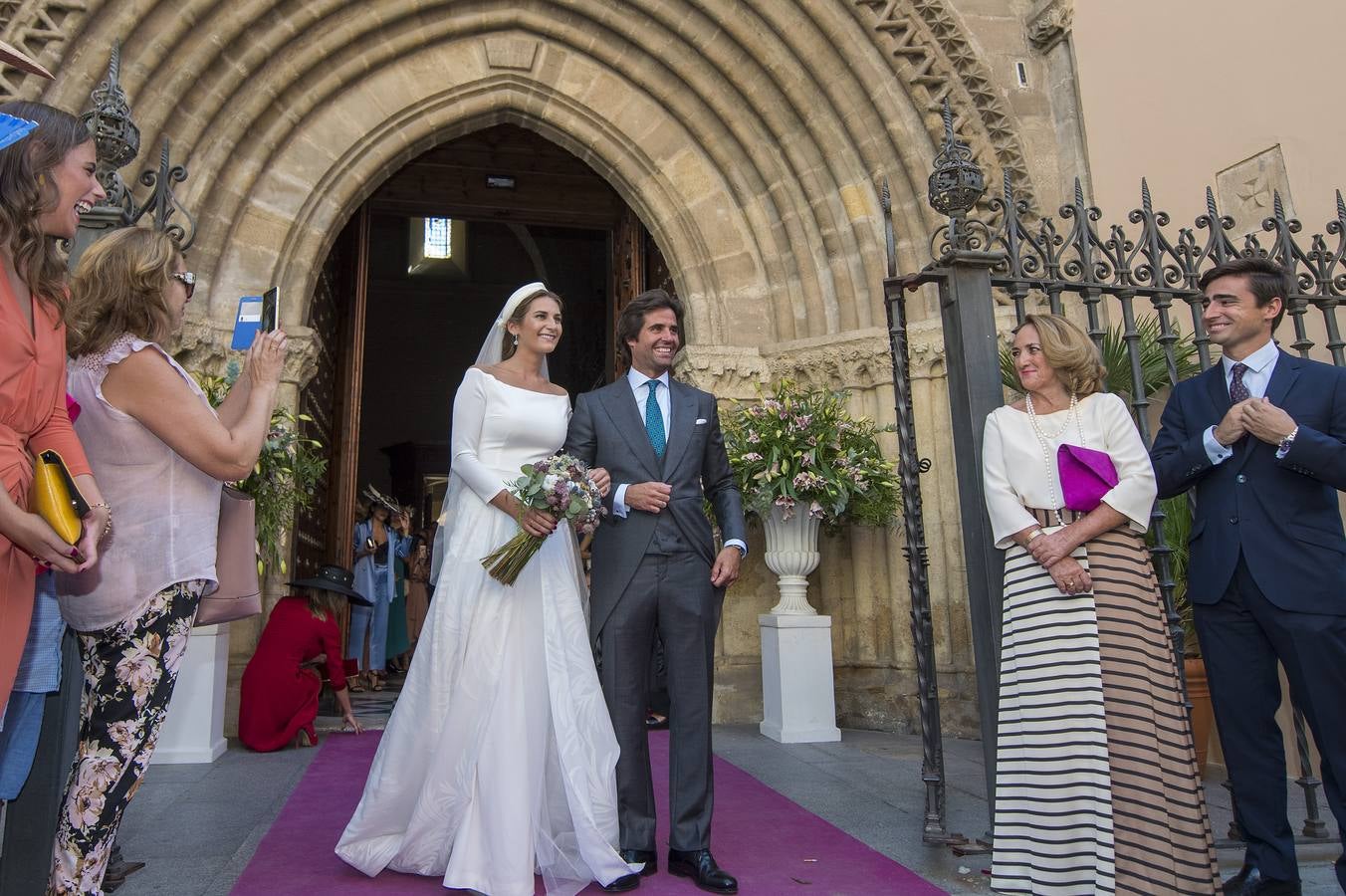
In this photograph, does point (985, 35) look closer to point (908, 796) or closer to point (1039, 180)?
point (1039, 180)

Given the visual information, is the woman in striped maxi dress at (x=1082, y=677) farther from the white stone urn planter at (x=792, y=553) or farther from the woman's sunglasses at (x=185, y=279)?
the white stone urn planter at (x=792, y=553)

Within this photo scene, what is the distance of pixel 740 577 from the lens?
22.7 feet

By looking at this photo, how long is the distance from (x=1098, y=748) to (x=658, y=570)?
1.41 meters

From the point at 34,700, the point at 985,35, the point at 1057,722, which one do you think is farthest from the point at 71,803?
the point at 985,35

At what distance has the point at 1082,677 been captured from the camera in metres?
2.75

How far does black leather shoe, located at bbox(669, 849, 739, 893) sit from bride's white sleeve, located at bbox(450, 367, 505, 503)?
51.7 inches

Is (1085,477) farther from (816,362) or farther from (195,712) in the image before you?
(195,712)

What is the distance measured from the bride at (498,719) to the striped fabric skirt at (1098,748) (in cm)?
118

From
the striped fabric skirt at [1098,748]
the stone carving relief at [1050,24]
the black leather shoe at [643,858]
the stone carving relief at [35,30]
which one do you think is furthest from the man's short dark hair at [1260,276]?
the stone carving relief at [35,30]

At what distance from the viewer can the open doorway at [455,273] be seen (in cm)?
957

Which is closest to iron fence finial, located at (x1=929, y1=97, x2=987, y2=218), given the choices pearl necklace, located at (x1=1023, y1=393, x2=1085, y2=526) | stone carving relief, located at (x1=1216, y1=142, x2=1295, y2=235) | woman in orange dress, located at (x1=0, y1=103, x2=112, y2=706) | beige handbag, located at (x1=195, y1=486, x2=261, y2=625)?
pearl necklace, located at (x1=1023, y1=393, x2=1085, y2=526)

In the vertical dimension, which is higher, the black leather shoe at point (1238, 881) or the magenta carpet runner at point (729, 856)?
the magenta carpet runner at point (729, 856)

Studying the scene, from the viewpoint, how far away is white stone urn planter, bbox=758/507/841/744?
6.01m

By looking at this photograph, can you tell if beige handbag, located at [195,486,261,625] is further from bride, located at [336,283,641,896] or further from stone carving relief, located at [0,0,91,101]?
stone carving relief, located at [0,0,91,101]
